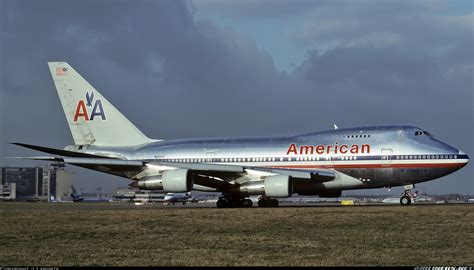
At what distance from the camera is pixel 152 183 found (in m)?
38.3

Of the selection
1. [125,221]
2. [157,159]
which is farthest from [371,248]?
[157,159]

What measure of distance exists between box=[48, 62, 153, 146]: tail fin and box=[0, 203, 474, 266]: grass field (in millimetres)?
18319

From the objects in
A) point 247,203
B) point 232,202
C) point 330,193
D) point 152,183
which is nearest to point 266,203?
point 247,203

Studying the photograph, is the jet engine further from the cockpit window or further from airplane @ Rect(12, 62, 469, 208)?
the cockpit window

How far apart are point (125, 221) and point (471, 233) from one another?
12.1 m

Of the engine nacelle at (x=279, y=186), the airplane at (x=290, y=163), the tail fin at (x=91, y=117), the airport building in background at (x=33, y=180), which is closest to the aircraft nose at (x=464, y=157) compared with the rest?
the airplane at (x=290, y=163)

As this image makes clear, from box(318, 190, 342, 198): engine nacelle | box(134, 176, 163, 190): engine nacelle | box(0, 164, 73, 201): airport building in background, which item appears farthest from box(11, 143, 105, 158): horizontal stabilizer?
box(0, 164, 73, 201): airport building in background

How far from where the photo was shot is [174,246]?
17891 millimetres

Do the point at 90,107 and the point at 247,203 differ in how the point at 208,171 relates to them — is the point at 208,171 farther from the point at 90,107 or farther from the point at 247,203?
the point at 90,107

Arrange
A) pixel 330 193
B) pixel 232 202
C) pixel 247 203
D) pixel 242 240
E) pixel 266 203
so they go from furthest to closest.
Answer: pixel 232 202, pixel 247 203, pixel 266 203, pixel 330 193, pixel 242 240

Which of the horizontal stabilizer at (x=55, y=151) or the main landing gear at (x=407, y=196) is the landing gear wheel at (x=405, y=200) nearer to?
the main landing gear at (x=407, y=196)

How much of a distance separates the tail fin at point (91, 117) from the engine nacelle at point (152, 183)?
25.2 ft

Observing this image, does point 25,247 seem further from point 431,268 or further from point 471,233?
point 471,233

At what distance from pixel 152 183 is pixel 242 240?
19.8 metres
